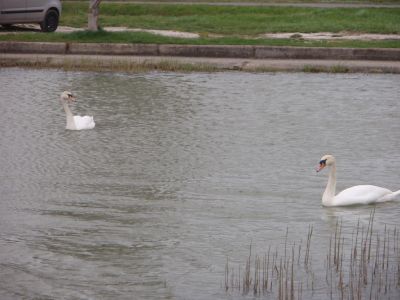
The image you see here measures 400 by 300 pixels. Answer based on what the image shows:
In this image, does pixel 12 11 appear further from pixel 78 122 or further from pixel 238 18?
pixel 78 122

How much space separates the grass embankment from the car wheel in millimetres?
1285

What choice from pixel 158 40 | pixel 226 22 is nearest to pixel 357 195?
pixel 158 40

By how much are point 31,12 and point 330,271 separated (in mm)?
19019

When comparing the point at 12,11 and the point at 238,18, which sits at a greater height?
the point at 12,11

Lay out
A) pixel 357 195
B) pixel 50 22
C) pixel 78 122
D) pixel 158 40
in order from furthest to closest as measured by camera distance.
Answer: pixel 50 22 → pixel 158 40 → pixel 78 122 → pixel 357 195

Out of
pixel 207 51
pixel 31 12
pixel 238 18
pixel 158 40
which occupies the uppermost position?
pixel 31 12

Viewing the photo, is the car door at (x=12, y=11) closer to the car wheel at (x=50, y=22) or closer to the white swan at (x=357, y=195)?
the car wheel at (x=50, y=22)

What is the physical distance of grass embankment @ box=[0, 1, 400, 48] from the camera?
78.7 ft

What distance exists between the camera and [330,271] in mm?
9633

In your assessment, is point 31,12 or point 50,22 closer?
point 31,12

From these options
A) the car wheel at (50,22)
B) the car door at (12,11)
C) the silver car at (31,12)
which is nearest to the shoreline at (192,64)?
the car door at (12,11)

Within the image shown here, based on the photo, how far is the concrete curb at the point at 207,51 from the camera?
2266 centimetres

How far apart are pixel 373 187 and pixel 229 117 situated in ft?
18.9

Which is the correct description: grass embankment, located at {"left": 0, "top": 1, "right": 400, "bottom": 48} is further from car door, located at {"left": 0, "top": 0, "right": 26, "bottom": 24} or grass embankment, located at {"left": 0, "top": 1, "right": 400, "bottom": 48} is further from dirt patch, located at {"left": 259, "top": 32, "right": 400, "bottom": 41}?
car door, located at {"left": 0, "top": 0, "right": 26, "bottom": 24}
